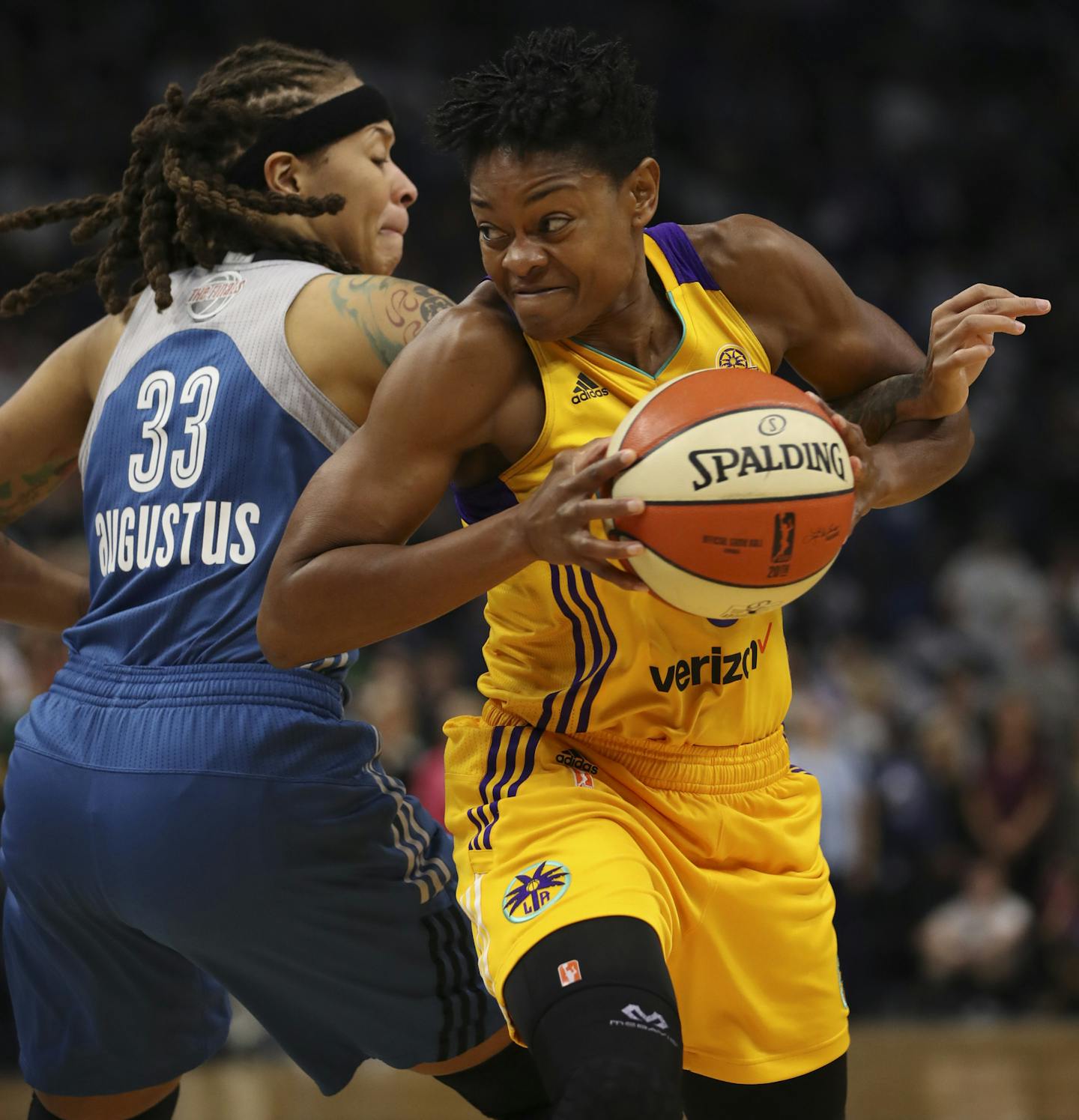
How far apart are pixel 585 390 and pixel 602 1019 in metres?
1.03

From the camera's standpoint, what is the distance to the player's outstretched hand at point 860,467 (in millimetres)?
2504

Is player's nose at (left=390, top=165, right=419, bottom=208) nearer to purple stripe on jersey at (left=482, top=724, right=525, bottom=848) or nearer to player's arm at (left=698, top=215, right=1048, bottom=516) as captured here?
player's arm at (left=698, top=215, right=1048, bottom=516)

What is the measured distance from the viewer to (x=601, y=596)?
2635mm

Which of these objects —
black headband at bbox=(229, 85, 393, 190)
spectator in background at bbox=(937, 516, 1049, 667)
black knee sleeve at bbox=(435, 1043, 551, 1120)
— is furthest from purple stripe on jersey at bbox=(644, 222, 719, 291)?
spectator in background at bbox=(937, 516, 1049, 667)

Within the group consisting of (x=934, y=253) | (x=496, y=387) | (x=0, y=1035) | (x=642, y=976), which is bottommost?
(x=0, y=1035)

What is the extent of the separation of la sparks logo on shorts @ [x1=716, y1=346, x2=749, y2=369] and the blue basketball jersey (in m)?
0.71

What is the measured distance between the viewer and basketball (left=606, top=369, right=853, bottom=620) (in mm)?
2326

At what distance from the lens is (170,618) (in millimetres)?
2807

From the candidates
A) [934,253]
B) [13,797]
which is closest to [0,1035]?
[13,797]

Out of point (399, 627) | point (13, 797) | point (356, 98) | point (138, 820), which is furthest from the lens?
point (356, 98)

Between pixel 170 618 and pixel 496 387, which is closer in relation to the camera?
pixel 496 387

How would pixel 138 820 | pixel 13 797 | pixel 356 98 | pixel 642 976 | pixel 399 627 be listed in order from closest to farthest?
pixel 642 976 → pixel 399 627 → pixel 138 820 → pixel 13 797 → pixel 356 98

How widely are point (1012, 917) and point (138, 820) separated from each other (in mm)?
5711

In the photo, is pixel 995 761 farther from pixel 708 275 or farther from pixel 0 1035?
pixel 708 275
